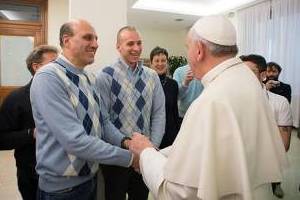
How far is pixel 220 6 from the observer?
8.04m

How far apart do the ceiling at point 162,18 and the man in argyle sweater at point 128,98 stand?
17.1ft

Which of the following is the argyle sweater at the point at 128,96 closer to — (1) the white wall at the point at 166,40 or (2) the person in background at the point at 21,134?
(2) the person in background at the point at 21,134

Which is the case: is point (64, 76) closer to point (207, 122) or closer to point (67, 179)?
point (67, 179)

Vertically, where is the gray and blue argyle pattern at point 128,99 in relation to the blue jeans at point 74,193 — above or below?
above

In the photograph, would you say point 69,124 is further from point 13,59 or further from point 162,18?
point 162,18

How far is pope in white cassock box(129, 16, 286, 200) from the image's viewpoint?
117 cm

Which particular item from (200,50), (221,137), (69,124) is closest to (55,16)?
(69,124)

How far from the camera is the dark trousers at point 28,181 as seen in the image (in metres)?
2.09

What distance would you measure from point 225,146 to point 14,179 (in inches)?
143

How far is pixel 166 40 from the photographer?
11.4 m

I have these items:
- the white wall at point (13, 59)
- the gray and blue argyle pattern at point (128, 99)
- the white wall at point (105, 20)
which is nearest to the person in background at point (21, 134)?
the gray and blue argyle pattern at point (128, 99)

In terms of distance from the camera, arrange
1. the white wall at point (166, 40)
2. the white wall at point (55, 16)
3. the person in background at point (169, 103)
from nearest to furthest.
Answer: the person in background at point (169, 103)
the white wall at point (55, 16)
the white wall at point (166, 40)

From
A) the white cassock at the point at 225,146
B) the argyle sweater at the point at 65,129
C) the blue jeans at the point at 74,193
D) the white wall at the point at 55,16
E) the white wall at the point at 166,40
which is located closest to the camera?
the white cassock at the point at 225,146

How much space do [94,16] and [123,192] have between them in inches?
53.7
